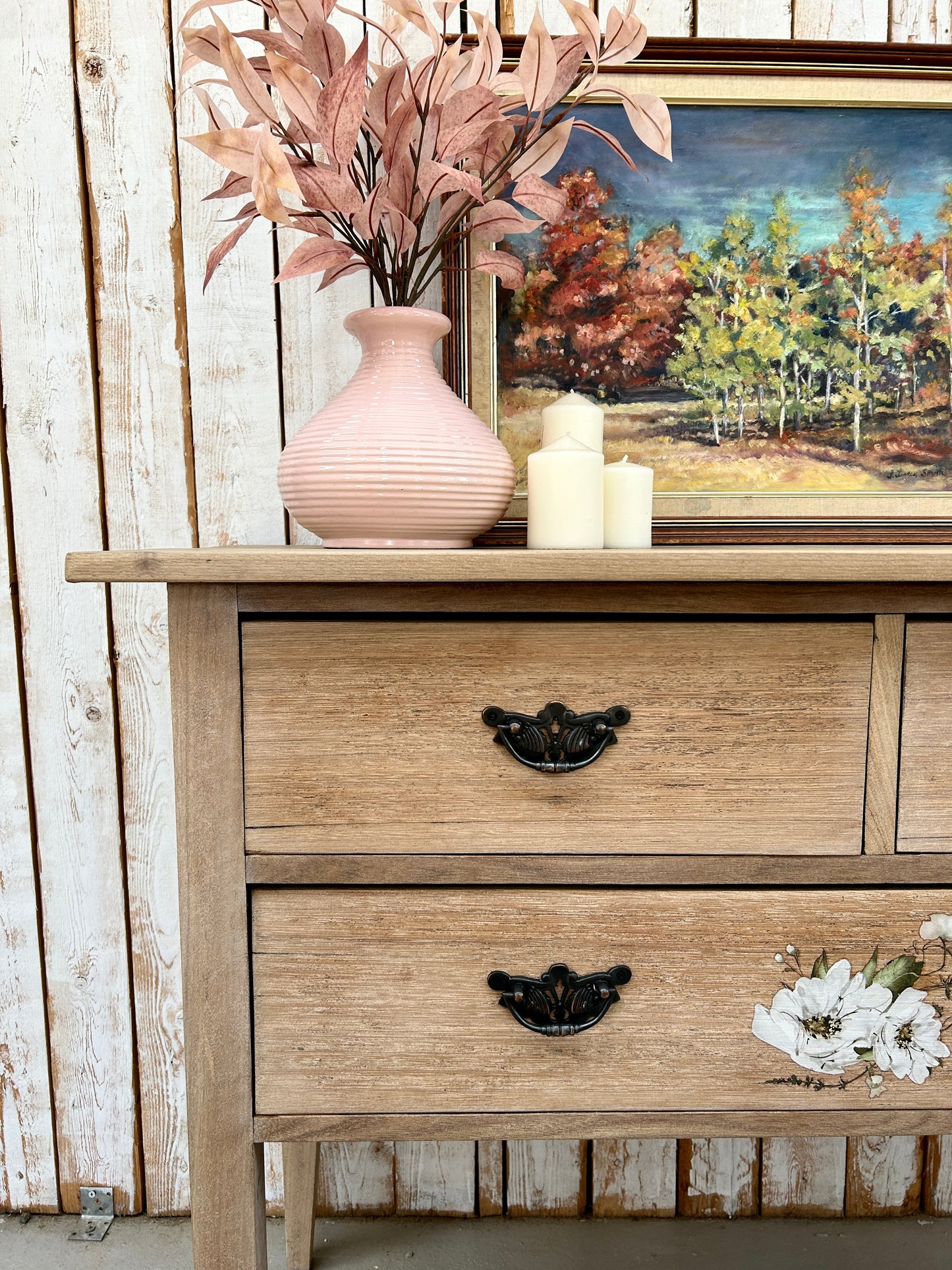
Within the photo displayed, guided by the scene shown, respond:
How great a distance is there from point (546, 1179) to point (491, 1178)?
0.08 metres

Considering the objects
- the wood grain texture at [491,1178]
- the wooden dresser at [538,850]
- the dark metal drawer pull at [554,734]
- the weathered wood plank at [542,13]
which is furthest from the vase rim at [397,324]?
the wood grain texture at [491,1178]

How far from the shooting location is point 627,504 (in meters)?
0.70

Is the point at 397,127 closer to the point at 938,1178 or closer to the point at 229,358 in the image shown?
the point at 229,358

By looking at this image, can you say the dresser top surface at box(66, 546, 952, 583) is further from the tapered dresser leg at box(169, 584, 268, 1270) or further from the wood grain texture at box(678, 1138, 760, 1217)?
the wood grain texture at box(678, 1138, 760, 1217)

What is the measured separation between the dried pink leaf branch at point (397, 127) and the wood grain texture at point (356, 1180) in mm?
1114

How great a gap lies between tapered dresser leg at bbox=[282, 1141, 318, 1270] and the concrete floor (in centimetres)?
5

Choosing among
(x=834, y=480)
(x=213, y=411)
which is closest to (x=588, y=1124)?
(x=834, y=480)

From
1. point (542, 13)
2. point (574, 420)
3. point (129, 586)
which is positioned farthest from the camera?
point (129, 586)

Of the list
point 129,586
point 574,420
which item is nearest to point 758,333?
point 574,420

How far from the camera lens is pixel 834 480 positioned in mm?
948

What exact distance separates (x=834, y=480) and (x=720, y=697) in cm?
49

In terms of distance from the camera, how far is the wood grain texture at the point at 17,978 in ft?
3.43

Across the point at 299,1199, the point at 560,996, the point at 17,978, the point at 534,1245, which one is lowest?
the point at 534,1245

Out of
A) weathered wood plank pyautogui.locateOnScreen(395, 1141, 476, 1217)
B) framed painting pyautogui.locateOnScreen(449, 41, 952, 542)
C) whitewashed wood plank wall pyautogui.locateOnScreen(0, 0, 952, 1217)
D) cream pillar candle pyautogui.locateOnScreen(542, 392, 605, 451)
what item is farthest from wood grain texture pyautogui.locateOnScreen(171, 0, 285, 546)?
weathered wood plank pyautogui.locateOnScreen(395, 1141, 476, 1217)
